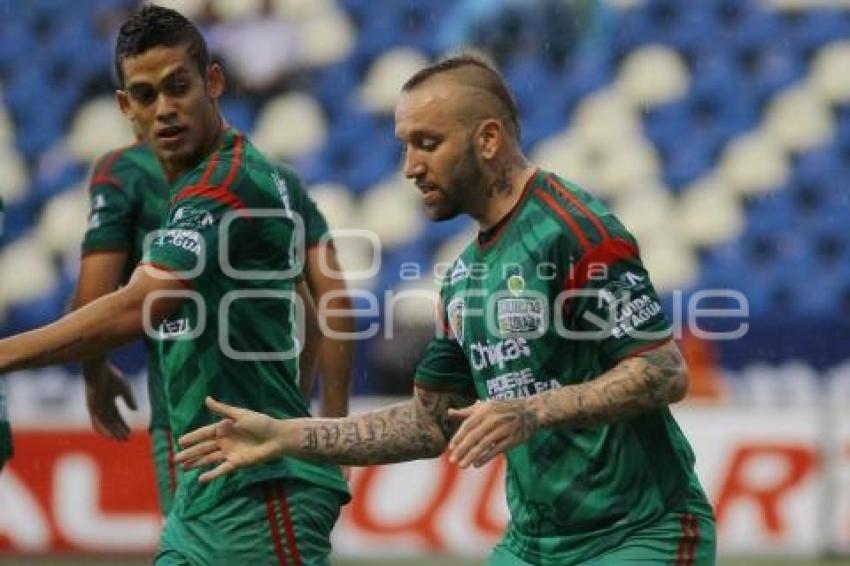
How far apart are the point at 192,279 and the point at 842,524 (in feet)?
19.9

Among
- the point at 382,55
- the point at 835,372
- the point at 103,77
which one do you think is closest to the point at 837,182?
the point at 835,372

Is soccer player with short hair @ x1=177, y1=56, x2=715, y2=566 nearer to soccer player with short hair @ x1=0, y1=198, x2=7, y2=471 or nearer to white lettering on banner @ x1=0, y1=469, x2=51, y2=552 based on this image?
soccer player with short hair @ x1=0, y1=198, x2=7, y2=471

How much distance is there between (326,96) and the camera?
13.1 m

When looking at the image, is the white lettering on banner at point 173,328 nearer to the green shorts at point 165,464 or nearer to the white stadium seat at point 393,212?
the green shorts at point 165,464

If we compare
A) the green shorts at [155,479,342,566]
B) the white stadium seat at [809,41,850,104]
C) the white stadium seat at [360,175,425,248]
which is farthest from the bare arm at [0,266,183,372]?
the white stadium seat at [809,41,850,104]

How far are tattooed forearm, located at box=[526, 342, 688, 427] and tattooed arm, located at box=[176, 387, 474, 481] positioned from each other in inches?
21.7

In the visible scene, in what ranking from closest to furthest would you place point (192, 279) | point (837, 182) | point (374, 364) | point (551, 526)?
point (551, 526) < point (192, 279) < point (374, 364) < point (837, 182)

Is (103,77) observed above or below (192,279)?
above

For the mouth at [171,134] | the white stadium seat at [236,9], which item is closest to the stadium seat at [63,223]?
the white stadium seat at [236,9]

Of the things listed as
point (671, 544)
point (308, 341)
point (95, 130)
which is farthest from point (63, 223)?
point (671, 544)

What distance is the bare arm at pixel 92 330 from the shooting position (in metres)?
4.05

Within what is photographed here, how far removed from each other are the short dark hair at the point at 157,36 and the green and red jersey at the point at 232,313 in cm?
27

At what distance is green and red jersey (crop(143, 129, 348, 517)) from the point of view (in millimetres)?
4523

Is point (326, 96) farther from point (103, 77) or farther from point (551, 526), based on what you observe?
point (551, 526)
